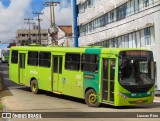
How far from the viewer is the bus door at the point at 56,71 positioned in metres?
21.9

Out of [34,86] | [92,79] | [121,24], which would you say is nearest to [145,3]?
[121,24]

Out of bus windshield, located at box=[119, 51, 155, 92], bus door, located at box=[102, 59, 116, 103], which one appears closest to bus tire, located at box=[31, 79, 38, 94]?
bus door, located at box=[102, 59, 116, 103]

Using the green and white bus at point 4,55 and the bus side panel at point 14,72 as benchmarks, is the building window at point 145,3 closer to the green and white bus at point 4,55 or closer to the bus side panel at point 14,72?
the bus side panel at point 14,72

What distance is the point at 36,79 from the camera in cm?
2459

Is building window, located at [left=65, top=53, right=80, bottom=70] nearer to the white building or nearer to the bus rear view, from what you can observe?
the bus rear view

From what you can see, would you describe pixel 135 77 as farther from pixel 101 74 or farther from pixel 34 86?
pixel 34 86

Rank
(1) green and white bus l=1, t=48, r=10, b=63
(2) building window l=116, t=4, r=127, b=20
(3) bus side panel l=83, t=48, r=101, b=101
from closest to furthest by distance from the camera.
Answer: (3) bus side panel l=83, t=48, r=101, b=101
(2) building window l=116, t=4, r=127, b=20
(1) green and white bus l=1, t=48, r=10, b=63

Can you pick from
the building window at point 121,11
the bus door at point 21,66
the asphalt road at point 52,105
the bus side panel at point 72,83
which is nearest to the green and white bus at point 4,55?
the building window at point 121,11

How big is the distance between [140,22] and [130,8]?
3.53m

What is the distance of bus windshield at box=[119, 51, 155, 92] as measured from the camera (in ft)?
57.8

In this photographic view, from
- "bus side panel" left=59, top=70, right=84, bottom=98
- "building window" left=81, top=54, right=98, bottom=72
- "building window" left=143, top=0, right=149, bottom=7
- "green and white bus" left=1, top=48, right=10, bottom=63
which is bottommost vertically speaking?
"bus side panel" left=59, top=70, right=84, bottom=98

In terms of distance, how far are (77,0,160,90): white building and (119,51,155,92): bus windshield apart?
529 inches

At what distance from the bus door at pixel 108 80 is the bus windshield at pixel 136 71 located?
0.47m

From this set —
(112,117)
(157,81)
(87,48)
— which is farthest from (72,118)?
(157,81)
